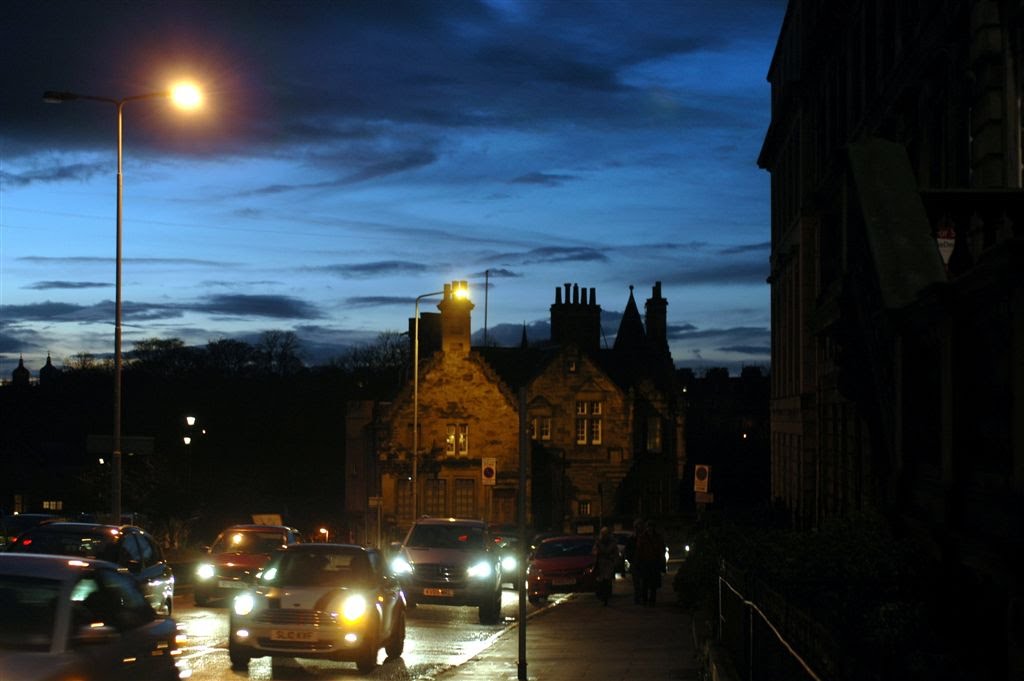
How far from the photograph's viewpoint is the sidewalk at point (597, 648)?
60.4ft

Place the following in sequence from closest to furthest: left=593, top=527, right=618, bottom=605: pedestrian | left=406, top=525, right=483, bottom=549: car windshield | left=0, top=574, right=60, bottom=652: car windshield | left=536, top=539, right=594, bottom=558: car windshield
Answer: left=0, top=574, right=60, bottom=652: car windshield, left=406, top=525, right=483, bottom=549: car windshield, left=593, top=527, right=618, bottom=605: pedestrian, left=536, top=539, right=594, bottom=558: car windshield

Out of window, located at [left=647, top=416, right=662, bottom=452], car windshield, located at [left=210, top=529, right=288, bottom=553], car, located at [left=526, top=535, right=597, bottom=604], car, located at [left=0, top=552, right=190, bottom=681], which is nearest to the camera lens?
car, located at [left=0, top=552, right=190, bottom=681]

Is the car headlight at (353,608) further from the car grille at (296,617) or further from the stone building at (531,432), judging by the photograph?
the stone building at (531,432)

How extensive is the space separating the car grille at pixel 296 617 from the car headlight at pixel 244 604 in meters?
0.19

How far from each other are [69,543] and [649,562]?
14117 mm

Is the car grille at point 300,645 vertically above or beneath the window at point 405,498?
above

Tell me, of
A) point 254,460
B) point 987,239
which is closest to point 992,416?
point 987,239

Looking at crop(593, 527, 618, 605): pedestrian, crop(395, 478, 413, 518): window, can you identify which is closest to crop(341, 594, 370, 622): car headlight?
crop(593, 527, 618, 605): pedestrian

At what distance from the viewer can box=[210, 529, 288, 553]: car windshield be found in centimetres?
2903

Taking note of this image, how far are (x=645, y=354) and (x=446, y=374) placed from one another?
15450mm

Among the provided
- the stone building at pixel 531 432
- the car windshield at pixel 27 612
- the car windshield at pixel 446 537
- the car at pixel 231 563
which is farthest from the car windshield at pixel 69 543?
the stone building at pixel 531 432

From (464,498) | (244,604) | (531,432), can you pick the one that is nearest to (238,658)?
(244,604)

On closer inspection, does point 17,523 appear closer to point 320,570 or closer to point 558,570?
point 558,570

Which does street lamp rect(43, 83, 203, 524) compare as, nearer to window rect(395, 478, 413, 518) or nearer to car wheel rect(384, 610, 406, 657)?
car wheel rect(384, 610, 406, 657)
